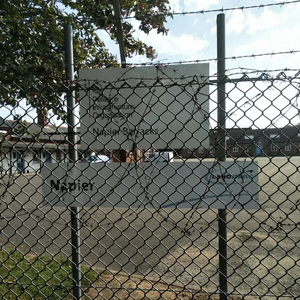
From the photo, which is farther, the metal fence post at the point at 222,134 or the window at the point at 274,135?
the metal fence post at the point at 222,134

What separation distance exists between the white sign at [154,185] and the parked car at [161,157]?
42 mm

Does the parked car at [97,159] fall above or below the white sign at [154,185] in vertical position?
above

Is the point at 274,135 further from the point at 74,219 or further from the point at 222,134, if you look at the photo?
the point at 74,219

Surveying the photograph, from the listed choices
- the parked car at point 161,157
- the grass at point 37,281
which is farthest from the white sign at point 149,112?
the grass at point 37,281

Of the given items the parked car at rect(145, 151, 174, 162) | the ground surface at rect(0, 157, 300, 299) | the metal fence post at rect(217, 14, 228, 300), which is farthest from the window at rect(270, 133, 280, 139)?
the parked car at rect(145, 151, 174, 162)

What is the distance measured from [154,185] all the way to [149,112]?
506 millimetres

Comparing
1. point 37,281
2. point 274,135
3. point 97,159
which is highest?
point 274,135

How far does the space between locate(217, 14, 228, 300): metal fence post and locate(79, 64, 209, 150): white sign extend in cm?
10

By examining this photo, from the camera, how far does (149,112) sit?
199cm

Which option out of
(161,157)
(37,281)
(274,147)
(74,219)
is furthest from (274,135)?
(37,281)

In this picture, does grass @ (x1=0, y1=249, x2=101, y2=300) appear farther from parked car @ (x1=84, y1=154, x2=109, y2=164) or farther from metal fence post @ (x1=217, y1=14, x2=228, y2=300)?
metal fence post @ (x1=217, y1=14, x2=228, y2=300)

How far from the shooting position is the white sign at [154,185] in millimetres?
1843

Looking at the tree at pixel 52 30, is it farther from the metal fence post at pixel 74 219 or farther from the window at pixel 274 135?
the window at pixel 274 135

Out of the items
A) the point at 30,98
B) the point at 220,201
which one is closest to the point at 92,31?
the point at 30,98
